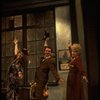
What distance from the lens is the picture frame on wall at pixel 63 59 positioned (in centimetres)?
763

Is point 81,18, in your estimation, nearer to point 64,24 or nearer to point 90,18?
point 90,18

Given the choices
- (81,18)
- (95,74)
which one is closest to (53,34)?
(81,18)

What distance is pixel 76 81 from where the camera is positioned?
6.03 m

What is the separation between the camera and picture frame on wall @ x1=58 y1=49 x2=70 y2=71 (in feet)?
25.0

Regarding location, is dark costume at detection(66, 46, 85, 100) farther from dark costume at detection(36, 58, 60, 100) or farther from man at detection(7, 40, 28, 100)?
man at detection(7, 40, 28, 100)

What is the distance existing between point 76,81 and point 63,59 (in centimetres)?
172

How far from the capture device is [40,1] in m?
8.17

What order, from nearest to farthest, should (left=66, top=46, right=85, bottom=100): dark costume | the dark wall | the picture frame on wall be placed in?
(left=66, top=46, right=85, bottom=100): dark costume → the dark wall → the picture frame on wall

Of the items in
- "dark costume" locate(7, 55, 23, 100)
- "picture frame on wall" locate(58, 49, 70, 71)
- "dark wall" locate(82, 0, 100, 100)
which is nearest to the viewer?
"dark wall" locate(82, 0, 100, 100)

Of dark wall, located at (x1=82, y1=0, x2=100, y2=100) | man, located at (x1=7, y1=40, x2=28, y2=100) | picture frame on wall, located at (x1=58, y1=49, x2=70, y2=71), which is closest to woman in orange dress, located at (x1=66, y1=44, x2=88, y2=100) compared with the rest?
dark wall, located at (x1=82, y1=0, x2=100, y2=100)

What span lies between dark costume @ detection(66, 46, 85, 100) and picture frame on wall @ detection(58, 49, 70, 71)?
1.56 meters

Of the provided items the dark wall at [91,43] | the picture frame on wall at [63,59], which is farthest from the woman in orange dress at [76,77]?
the picture frame on wall at [63,59]

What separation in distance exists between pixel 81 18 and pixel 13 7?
9.27ft

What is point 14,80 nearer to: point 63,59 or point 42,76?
point 42,76
